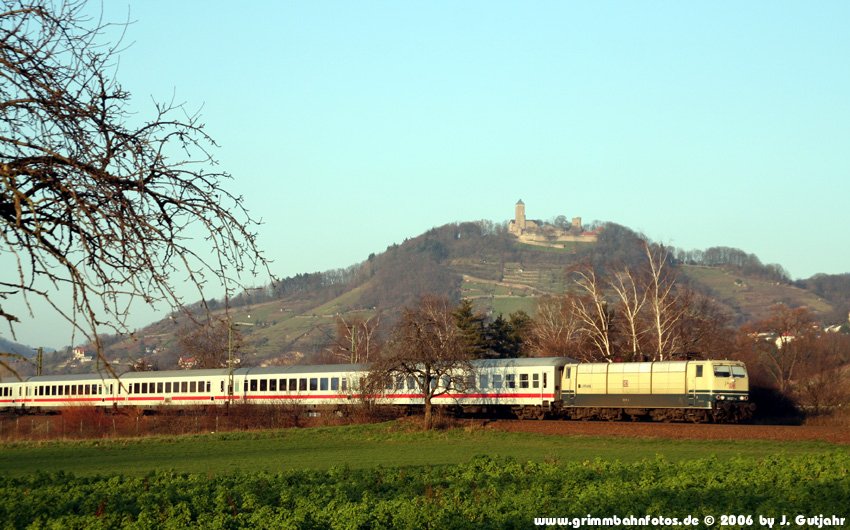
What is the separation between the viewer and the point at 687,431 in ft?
122

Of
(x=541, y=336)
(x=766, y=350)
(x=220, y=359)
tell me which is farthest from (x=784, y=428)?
(x=220, y=359)

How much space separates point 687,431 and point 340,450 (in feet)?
46.0

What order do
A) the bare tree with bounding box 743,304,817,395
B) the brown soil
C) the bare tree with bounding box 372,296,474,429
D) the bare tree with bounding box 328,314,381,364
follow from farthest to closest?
1. the bare tree with bounding box 328,314,381,364
2. the bare tree with bounding box 743,304,817,395
3. the bare tree with bounding box 372,296,474,429
4. the brown soil

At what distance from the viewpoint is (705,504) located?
13.4 meters

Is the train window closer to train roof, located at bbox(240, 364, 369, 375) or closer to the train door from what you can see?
the train door

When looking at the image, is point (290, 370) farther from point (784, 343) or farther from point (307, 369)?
point (784, 343)

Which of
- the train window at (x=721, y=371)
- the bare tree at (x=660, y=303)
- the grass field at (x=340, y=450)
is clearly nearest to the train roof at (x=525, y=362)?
the grass field at (x=340, y=450)

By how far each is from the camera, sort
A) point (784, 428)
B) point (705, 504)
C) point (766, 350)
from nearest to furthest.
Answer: point (705, 504), point (784, 428), point (766, 350)

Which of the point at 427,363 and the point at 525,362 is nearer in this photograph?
the point at 427,363

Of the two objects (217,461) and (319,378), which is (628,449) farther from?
(319,378)

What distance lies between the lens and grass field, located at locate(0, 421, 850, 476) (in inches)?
1157

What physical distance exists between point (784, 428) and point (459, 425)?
15.0 m

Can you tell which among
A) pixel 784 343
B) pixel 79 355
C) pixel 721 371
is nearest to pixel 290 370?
pixel 721 371

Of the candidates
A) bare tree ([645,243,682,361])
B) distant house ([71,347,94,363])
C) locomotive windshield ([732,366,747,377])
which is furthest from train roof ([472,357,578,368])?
distant house ([71,347,94,363])
